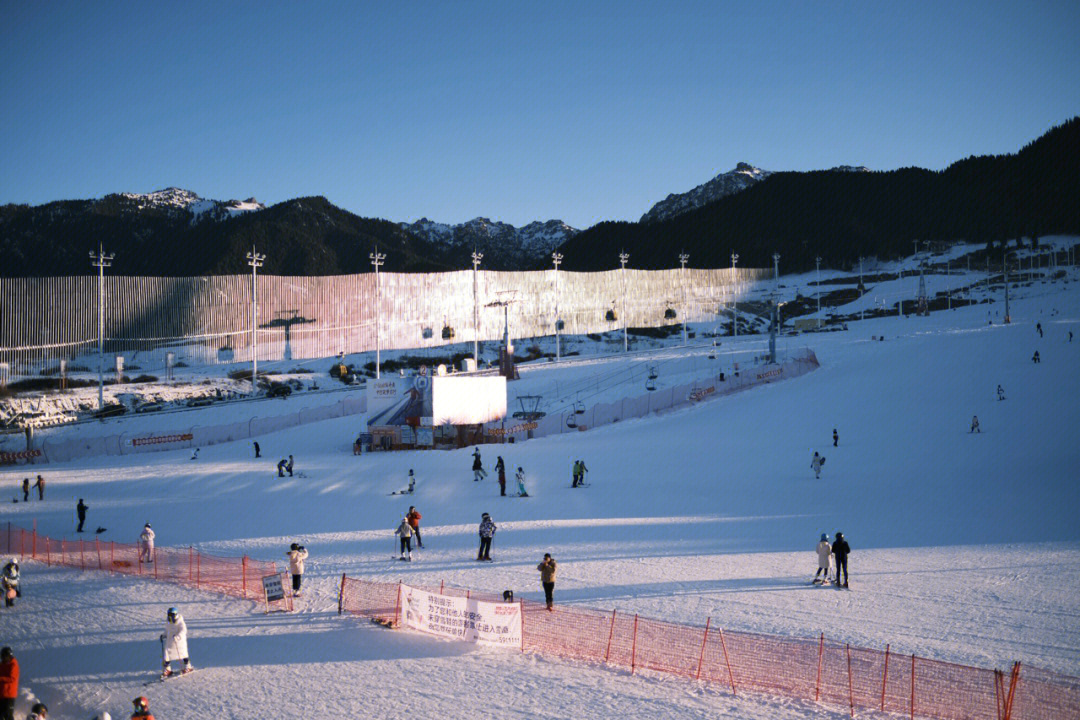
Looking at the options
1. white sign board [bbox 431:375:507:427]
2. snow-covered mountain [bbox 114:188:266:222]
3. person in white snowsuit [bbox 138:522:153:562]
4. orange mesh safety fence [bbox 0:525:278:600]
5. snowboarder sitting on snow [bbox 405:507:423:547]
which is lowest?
orange mesh safety fence [bbox 0:525:278:600]

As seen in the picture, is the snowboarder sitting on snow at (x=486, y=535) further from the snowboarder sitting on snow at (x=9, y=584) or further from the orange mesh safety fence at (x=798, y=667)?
the snowboarder sitting on snow at (x=9, y=584)

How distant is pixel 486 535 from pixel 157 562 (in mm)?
7592

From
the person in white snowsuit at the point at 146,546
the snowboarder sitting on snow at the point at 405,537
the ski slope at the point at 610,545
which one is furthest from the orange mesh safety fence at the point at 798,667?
the person in white snowsuit at the point at 146,546

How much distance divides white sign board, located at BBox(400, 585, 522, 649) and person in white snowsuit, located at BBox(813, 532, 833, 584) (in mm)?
6114

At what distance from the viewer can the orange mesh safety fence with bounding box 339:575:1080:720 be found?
887 centimetres

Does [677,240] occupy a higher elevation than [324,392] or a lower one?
higher

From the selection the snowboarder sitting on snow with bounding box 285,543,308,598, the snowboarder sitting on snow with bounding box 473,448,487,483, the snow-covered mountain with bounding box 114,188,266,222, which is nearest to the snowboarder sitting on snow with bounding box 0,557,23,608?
the snowboarder sitting on snow with bounding box 285,543,308,598

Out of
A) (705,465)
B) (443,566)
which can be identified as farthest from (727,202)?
(443,566)

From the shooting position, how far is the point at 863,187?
183 meters

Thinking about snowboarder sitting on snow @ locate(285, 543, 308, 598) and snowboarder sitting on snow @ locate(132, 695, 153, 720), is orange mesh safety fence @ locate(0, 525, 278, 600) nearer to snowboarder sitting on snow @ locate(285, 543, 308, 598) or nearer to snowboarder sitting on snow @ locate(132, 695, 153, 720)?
snowboarder sitting on snow @ locate(285, 543, 308, 598)

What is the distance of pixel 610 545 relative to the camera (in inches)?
706

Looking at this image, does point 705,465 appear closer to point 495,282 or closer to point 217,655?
point 217,655

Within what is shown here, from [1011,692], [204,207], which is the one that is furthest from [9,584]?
[204,207]

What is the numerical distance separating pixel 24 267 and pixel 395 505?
128m
